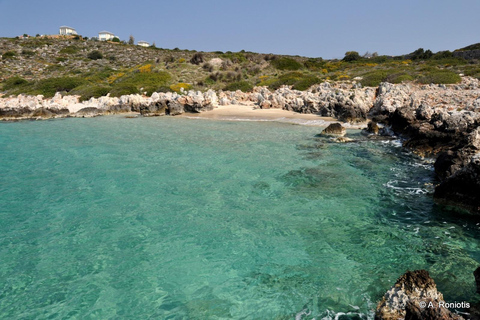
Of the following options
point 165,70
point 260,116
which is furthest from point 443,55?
point 165,70

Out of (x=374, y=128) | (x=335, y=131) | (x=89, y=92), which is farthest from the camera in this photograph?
(x=89, y=92)

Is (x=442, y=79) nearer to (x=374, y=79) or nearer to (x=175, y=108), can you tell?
(x=374, y=79)

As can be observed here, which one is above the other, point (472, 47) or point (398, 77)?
point (472, 47)

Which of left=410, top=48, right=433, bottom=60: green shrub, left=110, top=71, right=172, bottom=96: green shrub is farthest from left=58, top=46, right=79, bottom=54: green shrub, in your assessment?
left=410, top=48, right=433, bottom=60: green shrub

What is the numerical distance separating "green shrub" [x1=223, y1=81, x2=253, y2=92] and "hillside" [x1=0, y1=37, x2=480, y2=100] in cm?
12

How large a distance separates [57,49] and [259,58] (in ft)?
154

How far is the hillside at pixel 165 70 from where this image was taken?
1642 inches

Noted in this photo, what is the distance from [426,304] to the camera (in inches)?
176

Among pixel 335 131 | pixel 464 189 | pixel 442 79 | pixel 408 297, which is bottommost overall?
pixel 408 297

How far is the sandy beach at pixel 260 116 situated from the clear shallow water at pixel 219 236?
1248 centimetres

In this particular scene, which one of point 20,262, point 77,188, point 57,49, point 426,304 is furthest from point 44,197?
point 57,49

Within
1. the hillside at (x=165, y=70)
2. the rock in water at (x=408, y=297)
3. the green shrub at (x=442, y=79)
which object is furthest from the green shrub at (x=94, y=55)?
the rock in water at (x=408, y=297)

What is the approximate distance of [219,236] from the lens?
786 centimetres

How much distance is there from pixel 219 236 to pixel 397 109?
18.8m
